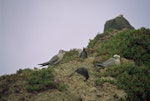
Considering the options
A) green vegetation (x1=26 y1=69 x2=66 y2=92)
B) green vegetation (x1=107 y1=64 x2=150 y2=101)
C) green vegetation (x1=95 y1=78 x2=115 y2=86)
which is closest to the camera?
green vegetation (x1=26 y1=69 x2=66 y2=92)

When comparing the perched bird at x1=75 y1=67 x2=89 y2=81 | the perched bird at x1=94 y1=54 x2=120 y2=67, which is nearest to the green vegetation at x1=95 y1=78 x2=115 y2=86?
the perched bird at x1=75 y1=67 x2=89 y2=81

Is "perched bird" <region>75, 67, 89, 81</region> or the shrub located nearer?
"perched bird" <region>75, 67, 89, 81</region>

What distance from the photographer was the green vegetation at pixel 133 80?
1553 centimetres

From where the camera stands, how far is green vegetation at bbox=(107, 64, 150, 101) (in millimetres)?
15534

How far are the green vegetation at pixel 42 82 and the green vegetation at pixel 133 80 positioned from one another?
3127 millimetres

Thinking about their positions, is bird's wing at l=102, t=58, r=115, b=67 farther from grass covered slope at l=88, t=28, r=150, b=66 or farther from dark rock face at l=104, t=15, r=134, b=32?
dark rock face at l=104, t=15, r=134, b=32

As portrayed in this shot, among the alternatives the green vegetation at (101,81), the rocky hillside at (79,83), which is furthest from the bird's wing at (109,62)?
the green vegetation at (101,81)

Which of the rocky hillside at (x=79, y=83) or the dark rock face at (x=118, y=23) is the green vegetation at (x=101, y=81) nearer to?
the rocky hillside at (x=79, y=83)

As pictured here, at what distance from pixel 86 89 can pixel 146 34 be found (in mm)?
8815

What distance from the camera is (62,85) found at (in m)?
15.7

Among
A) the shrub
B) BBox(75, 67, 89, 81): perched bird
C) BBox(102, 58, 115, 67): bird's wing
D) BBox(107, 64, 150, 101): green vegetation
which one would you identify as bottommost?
BBox(107, 64, 150, 101): green vegetation

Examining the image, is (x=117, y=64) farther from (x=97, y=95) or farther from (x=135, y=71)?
(x=97, y=95)

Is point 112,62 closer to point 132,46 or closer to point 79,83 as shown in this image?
point 132,46

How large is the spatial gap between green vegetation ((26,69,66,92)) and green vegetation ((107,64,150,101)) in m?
3.13
